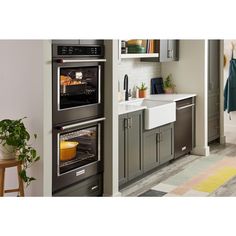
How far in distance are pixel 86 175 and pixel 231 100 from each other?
4.07 metres

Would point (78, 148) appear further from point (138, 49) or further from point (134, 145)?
point (138, 49)

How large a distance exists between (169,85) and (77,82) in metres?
2.72

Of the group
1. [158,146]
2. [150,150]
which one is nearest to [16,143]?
[150,150]

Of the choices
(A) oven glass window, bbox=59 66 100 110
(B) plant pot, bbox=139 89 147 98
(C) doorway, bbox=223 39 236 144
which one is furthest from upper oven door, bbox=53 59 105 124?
(C) doorway, bbox=223 39 236 144

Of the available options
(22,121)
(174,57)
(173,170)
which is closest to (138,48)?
(174,57)

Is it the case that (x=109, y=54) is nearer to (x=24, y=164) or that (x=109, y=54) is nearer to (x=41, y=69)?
(x=41, y=69)

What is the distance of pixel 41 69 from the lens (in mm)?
2973

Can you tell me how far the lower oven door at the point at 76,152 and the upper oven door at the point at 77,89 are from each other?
0.30ft

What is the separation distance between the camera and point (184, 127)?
5.57 metres

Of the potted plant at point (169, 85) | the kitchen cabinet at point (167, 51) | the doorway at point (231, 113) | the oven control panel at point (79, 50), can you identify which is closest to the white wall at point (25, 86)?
the oven control panel at point (79, 50)

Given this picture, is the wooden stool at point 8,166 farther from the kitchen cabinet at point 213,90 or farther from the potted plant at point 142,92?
the kitchen cabinet at point 213,90

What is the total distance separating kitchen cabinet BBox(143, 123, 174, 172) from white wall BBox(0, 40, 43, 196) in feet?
5.74

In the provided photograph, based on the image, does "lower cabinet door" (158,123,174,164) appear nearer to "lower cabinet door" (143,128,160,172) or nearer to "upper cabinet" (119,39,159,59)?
"lower cabinet door" (143,128,160,172)

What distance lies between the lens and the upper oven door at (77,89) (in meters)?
3.17
